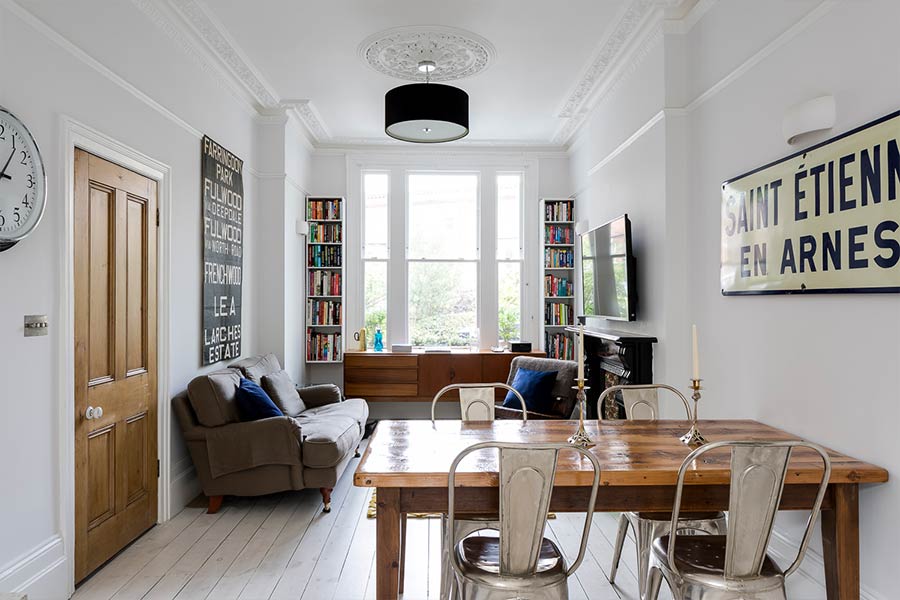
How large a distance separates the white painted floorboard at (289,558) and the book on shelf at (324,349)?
2.52m

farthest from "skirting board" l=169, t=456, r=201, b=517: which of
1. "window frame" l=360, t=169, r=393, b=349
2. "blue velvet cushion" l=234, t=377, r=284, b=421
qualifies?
"window frame" l=360, t=169, r=393, b=349

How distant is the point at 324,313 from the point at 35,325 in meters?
3.97

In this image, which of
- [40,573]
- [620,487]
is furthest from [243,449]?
[620,487]

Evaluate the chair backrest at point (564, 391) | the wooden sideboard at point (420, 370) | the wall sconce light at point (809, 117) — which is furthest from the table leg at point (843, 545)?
the wooden sideboard at point (420, 370)

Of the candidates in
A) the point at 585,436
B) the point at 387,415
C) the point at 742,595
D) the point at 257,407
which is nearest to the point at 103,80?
the point at 257,407

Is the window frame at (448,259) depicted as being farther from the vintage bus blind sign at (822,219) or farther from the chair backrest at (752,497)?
the chair backrest at (752,497)

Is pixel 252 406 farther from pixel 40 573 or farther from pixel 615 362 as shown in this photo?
pixel 615 362

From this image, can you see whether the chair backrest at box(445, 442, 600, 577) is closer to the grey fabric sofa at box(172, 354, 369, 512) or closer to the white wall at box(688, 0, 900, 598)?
the white wall at box(688, 0, 900, 598)

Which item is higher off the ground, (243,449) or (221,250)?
(221,250)

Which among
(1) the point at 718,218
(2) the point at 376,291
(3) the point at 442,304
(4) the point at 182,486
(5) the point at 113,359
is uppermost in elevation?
(1) the point at 718,218

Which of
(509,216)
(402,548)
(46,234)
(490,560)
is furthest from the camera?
(509,216)

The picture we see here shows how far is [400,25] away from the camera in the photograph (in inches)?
146

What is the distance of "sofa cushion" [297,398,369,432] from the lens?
4480 millimetres

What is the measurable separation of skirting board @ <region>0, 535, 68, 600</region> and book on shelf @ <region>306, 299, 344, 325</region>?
3882 millimetres
